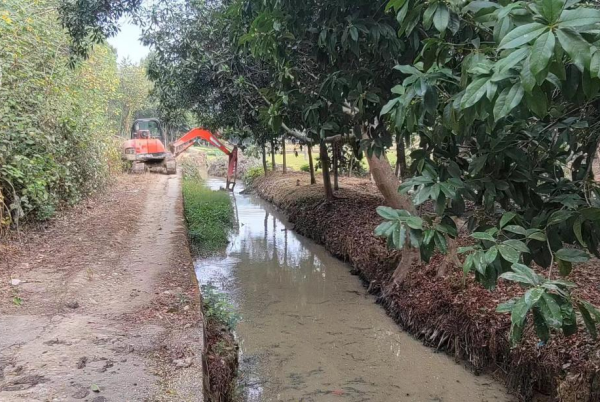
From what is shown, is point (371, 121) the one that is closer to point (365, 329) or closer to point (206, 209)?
point (365, 329)

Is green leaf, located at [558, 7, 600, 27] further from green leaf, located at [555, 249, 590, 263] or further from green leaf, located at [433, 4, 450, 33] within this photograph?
green leaf, located at [555, 249, 590, 263]

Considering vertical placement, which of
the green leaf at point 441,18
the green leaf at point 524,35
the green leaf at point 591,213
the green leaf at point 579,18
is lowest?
the green leaf at point 591,213

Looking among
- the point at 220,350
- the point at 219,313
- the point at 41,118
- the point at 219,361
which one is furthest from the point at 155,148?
the point at 219,361

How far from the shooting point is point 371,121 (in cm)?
450

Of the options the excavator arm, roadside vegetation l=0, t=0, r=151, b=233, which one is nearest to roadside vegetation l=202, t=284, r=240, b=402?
roadside vegetation l=0, t=0, r=151, b=233

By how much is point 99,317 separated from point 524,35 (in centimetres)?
425

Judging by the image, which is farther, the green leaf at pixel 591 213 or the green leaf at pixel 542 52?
the green leaf at pixel 591 213

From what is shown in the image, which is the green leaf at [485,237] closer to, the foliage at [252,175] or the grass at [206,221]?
the grass at [206,221]

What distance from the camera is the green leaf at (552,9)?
1843mm

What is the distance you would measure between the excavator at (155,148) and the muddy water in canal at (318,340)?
8.03m

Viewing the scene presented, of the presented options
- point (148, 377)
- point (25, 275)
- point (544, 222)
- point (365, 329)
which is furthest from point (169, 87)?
point (544, 222)

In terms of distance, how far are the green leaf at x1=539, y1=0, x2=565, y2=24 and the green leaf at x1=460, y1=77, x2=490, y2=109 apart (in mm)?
346

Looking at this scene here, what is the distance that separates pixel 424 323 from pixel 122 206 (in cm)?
810

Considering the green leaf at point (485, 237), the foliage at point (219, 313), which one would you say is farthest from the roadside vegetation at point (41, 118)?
the green leaf at point (485, 237)
